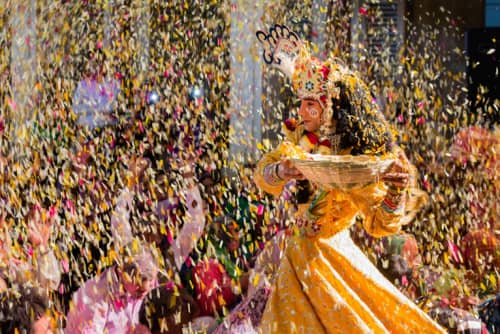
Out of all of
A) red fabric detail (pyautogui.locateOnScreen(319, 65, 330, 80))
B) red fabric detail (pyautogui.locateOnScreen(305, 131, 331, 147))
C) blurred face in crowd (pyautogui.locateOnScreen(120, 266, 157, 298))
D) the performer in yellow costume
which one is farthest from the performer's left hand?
blurred face in crowd (pyautogui.locateOnScreen(120, 266, 157, 298))

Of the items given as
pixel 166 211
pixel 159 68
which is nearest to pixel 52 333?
pixel 166 211

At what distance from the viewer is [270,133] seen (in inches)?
384

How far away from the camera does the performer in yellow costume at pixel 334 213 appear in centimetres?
476

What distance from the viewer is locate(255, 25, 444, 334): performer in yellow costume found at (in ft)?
15.6

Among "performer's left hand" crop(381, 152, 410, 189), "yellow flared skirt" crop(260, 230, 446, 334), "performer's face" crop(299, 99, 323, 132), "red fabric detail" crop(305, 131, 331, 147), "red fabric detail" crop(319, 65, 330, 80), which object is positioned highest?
"red fabric detail" crop(319, 65, 330, 80)

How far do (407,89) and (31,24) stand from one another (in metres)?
3.60

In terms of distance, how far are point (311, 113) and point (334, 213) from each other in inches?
19.5

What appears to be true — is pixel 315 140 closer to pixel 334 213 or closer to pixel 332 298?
pixel 334 213

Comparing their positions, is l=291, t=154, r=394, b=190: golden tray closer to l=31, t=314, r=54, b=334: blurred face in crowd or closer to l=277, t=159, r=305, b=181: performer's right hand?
l=277, t=159, r=305, b=181: performer's right hand

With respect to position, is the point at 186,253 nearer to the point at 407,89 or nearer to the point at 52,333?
the point at 52,333

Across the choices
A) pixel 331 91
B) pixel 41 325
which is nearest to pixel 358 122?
pixel 331 91

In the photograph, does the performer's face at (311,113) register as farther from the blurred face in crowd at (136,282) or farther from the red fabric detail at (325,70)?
the blurred face in crowd at (136,282)

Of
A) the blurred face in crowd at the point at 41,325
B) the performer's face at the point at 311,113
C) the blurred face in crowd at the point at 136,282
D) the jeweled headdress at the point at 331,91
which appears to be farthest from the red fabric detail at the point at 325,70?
the blurred face in crowd at the point at 41,325

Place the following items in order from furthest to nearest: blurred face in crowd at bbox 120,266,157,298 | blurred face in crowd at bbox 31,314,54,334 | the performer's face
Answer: blurred face in crowd at bbox 120,266,157,298 → the performer's face → blurred face in crowd at bbox 31,314,54,334
